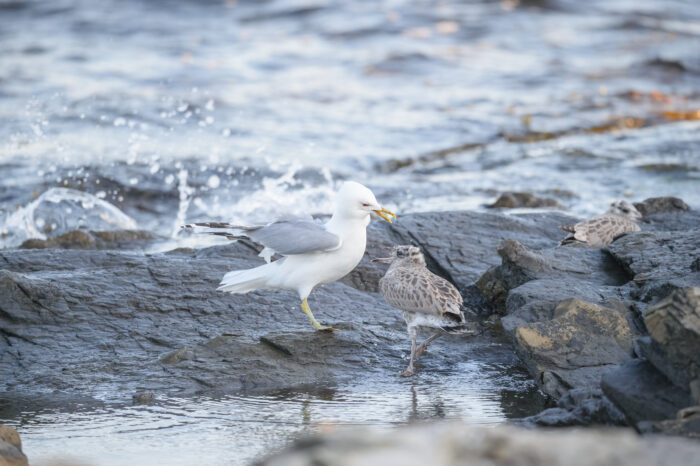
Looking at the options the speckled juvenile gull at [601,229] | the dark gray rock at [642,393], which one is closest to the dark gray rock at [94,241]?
the speckled juvenile gull at [601,229]

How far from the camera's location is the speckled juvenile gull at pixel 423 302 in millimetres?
6141

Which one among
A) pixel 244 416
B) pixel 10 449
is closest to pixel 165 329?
pixel 244 416

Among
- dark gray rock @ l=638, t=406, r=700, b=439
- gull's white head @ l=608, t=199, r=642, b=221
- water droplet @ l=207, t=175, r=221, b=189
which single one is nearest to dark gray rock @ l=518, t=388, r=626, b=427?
dark gray rock @ l=638, t=406, r=700, b=439

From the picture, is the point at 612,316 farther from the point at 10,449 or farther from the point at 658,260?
the point at 10,449

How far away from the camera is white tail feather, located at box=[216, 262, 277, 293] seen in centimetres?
642

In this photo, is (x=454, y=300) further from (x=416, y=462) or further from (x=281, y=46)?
(x=281, y=46)

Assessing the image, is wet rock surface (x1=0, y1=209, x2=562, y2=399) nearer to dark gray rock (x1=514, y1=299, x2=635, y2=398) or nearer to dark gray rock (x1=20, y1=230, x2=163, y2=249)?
dark gray rock (x1=514, y1=299, x2=635, y2=398)

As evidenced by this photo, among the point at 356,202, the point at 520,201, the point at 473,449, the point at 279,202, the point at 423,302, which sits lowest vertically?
the point at 279,202

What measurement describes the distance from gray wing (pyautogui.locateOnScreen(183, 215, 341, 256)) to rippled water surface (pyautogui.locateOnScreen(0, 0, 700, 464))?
3.49 feet

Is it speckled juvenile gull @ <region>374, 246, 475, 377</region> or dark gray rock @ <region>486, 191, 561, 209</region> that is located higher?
speckled juvenile gull @ <region>374, 246, 475, 377</region>

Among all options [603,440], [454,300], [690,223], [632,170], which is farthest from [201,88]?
[603,440]

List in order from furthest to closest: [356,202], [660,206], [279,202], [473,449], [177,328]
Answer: [279,202], [660,206], [177,328], [356,202], [473,449]

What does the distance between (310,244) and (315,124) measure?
10.7 metres

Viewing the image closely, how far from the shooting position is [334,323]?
6.83m
